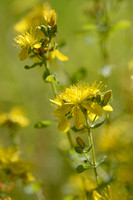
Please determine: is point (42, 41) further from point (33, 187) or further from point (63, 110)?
point (33, 187)

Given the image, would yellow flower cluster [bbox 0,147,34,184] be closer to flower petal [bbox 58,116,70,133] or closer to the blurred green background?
the blurred green background

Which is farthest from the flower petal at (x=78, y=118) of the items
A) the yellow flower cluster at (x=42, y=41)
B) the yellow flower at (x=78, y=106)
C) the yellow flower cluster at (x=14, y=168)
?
the yellow flower cluster at (x=14, y=168)

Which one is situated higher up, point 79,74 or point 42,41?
point 42,41

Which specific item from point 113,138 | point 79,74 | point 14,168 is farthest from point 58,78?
point 14,168

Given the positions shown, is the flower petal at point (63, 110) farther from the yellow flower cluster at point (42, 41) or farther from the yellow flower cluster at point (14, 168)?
the yellow flower cluster at point (14, 168)

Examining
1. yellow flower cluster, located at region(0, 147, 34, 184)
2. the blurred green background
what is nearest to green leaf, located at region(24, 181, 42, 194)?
yellow flower cluster, located at region(0, 147, 34, 184)
